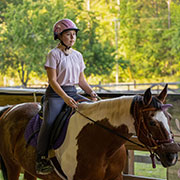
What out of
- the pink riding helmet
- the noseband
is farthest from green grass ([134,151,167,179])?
the pink riding helmet

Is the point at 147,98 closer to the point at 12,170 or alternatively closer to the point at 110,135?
the point at 110,135

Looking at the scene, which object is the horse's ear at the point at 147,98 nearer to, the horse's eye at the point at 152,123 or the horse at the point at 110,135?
the horse at the point at 110,135

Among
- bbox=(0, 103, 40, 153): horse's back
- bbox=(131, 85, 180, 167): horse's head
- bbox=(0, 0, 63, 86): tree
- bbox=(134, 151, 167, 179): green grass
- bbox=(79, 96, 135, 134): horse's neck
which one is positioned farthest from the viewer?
bbox=(0, 0, 63, 86): tree

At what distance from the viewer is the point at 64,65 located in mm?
2787

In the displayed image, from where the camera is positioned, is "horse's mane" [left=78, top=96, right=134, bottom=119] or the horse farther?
"horse's mane" [left=78, top=96, right=134, bottom=119]

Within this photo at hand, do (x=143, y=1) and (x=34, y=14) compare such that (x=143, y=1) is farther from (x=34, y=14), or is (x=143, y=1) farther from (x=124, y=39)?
(x=34, y=14)

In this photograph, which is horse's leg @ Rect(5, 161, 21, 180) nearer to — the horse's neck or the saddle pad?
the saddle pad

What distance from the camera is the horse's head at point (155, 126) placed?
86.2 inches

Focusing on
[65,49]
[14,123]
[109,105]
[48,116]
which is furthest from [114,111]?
[14,123]

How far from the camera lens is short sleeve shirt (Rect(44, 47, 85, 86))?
9.06 feet

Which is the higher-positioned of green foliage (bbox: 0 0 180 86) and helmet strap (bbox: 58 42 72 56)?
green foliage (bbox: 0 0 180 86)

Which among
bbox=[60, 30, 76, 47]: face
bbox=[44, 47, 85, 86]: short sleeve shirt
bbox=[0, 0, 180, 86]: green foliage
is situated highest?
bbox=[0, 0, 180, 86]: green foliage

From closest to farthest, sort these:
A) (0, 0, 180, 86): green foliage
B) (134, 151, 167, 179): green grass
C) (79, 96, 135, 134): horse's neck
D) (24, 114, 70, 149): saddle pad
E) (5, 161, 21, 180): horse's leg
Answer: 1. (79, 96, 135, 134): horse's neck
2. (24, 114, 70, 149): saddle pad
3. (5, 161, 21, 180): horse's leg
4. (134, 151, 167, 179): green grass
5. (0, 0, 180, 86): green foliage

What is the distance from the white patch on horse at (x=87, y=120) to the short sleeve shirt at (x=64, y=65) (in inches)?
10.4
